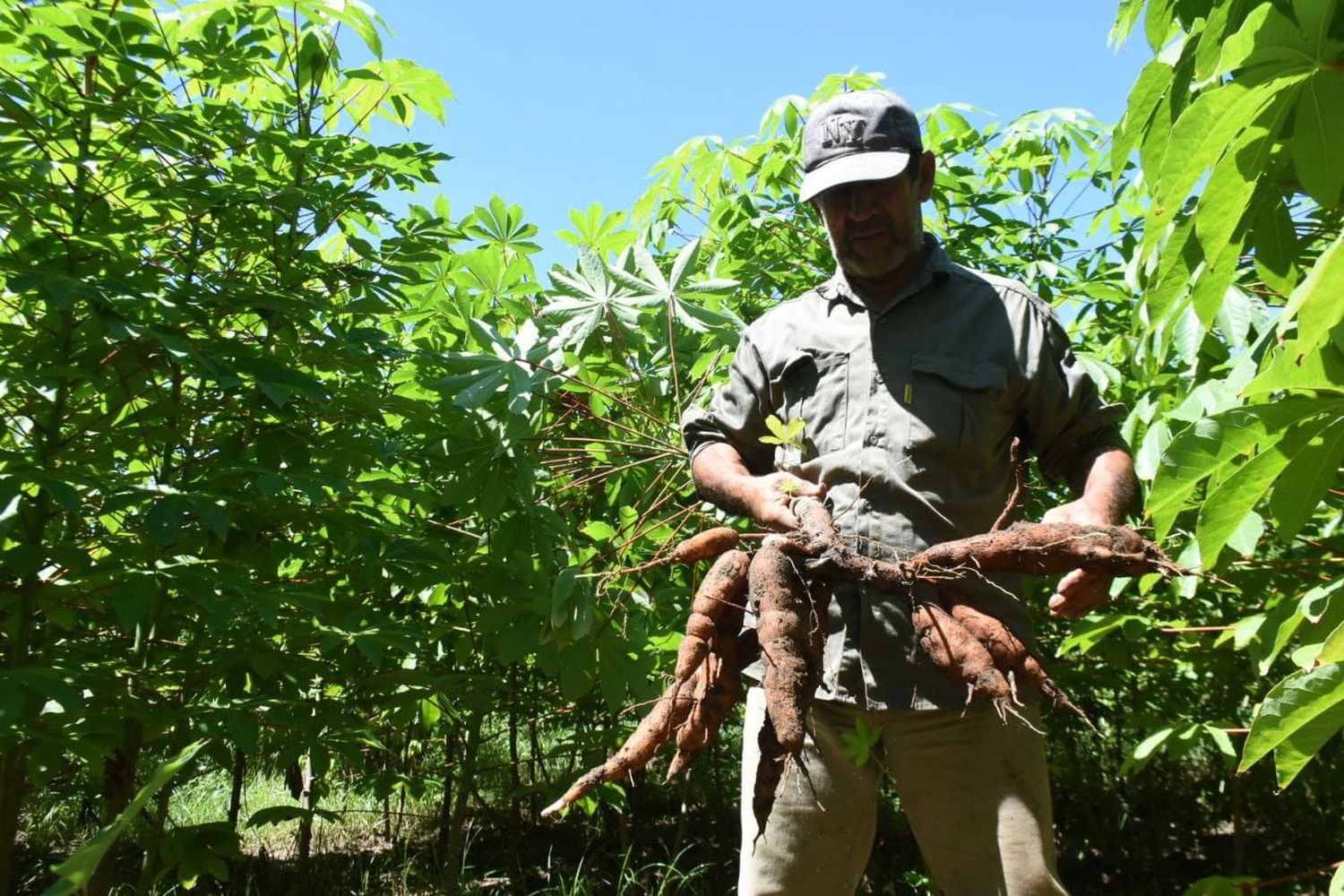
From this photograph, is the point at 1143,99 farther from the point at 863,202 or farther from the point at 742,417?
the point at 742,417

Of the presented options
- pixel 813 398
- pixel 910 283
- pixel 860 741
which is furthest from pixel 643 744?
pixel 910 283

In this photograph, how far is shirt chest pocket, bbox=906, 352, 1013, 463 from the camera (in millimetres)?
1910

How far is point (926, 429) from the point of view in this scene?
6.28 feet

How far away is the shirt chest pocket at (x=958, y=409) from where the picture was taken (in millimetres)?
1910

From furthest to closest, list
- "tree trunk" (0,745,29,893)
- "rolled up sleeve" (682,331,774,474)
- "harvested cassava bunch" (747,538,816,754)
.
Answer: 1. "tree trunk" (0,745,29,893)
2. "rolled up sleeve" (682,331,774,474)
3. "harvested cassava bunch" (747,538,816,754)

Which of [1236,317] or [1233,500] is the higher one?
[1236,317]

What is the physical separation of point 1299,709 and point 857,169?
1202 mm

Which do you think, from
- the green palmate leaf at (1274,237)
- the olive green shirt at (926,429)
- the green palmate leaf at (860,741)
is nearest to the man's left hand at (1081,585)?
the olive green shirt at (926,429)

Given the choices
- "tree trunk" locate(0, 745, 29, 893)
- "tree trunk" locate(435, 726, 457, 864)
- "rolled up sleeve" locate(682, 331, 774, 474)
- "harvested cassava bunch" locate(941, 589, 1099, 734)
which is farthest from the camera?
"tree trunk" locate(435, 726, 457, 864)

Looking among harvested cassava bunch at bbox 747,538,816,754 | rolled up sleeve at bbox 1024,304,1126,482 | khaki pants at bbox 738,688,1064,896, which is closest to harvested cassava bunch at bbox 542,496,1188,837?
harvested cassava bunch at bbox 747,538,816,754

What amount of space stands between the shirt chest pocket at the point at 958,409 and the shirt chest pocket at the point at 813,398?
0.48 feet

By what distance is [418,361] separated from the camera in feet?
9.34

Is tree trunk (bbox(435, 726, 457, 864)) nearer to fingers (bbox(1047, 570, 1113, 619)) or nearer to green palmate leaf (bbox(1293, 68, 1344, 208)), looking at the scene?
fingers (bbox(1047, 570, 1113, 619))

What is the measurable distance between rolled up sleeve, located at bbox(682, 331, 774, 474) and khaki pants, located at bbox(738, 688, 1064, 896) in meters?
0.49
